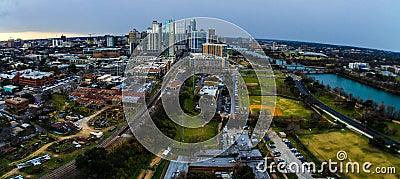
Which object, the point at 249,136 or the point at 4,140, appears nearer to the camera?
the point at 4,140

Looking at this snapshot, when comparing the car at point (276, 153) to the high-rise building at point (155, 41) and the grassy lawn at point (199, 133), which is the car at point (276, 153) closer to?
the grassy lawn at point (199, 133)

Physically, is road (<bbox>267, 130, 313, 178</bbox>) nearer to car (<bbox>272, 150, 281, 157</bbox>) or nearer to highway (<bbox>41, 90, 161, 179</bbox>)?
car (<bbox>272, 150, 281, 157</bbox>)

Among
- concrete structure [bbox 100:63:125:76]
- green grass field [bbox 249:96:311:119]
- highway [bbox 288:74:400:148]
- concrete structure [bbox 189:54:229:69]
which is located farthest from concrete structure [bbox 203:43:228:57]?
highway [bbox 288:74:400:148]

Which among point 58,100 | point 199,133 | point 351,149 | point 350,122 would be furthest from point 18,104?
point 350,122

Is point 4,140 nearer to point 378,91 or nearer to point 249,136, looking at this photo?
point 249,136

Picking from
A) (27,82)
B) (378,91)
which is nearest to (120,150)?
(27,82)

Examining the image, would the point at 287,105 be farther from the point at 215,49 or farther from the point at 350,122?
the point at 215,49
